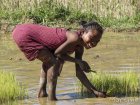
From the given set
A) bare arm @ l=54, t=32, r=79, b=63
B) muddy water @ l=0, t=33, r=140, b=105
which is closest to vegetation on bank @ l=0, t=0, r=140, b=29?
Result: muddy water @ l=0, t=33, r=140, b=105

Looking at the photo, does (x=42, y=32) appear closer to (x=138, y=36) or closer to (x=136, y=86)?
(x=136, y=86)

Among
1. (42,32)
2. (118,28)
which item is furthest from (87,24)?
(118,28)

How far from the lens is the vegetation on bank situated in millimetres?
17516

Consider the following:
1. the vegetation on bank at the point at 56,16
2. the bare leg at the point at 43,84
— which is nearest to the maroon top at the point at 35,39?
the bare leg at the point at 43,84

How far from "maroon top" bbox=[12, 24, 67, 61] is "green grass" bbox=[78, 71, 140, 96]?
0.84m

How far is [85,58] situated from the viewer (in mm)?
11031

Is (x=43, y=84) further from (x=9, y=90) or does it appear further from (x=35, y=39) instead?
(x=35, y=39)

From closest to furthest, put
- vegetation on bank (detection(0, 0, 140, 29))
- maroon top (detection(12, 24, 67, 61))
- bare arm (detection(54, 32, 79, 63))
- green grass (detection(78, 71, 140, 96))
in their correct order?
1. bare arm (detection(54, 32, 79, 63))
2. maroon top (detection(12, 24, 67, 61))
3. green grass (detection(78, 71, 140, 96))
4. vegetation on bank (detection(0, 0, 140, 29))

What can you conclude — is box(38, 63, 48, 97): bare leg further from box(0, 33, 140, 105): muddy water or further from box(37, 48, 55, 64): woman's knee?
box(37, 48, 55, 64): woman's knee

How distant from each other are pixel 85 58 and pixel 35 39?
457 centimetres

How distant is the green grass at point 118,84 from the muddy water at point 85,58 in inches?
10.0

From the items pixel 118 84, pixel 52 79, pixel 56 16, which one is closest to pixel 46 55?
pixel 52 79

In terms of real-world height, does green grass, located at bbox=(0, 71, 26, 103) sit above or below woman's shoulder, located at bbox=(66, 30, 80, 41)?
below

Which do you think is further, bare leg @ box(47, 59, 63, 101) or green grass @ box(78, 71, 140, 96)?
green grass @ box(78, 71, 140, 96)
